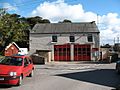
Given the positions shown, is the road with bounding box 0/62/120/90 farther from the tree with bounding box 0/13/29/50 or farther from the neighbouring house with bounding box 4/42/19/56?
the neighbouring house with bounding box 4/42/19/56

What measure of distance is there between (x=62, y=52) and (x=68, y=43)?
68.9 inches

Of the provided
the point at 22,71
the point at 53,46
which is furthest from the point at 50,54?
the point at 22,71

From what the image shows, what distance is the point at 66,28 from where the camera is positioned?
165 ft

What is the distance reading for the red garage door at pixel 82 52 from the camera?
159ft

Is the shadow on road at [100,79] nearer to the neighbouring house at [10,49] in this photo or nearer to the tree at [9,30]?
the tree at [9,30]

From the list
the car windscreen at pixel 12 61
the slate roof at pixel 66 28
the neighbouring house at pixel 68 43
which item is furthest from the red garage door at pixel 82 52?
the car windscreen at pixel 12 61

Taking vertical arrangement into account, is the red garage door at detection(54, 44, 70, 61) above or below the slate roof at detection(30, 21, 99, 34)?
below

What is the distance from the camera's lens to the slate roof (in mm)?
49234

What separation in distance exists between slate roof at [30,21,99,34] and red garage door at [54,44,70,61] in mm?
2524

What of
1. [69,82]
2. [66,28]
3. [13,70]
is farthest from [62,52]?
[13,70]

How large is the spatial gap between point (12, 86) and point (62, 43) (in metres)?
34.2

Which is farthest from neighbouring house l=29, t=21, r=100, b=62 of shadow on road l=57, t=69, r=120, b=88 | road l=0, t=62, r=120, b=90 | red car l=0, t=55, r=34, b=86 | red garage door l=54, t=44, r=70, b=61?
red car l=0, t=55, r=34, b=86

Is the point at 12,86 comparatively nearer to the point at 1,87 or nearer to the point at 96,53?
the point at 1,87

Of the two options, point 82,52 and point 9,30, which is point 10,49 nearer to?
point 9,30
